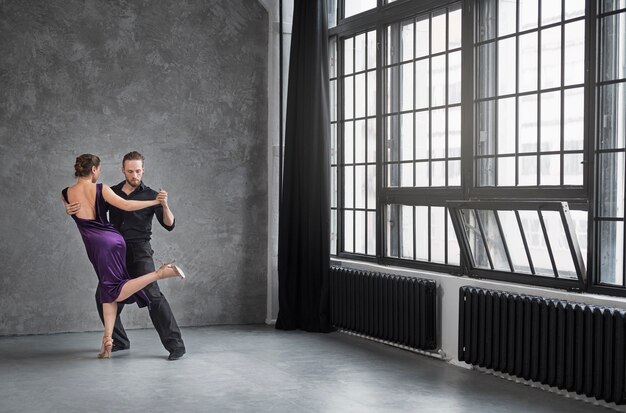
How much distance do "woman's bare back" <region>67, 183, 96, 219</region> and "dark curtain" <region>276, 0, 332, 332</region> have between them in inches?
84.1

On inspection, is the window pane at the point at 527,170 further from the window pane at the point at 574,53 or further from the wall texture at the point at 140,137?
the wall texture at the point at 140,137

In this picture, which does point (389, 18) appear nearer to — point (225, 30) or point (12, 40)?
point (225, 30)

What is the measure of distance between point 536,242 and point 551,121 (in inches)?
32.9

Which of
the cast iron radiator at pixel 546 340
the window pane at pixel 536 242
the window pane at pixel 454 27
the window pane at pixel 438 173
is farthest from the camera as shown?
the window pane at pixel 438 173

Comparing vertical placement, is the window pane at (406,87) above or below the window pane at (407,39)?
below

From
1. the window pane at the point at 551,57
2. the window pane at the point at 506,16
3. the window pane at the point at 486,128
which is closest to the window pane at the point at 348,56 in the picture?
the window pane at the point at 486,128

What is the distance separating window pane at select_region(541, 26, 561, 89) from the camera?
5.71 metres

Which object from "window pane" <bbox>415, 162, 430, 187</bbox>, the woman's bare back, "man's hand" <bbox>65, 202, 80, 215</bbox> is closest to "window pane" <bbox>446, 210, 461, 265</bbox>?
"window pane" <bbox>415, 162, 430, 187</bbox>

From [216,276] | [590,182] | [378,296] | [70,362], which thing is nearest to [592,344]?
[590,182]

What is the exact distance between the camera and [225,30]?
8555 millimetres

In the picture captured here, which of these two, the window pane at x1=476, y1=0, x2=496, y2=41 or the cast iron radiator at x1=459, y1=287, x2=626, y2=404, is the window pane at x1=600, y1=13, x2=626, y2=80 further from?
the cast iron radiator at x1=459, y1=287, x2=626, y2=404

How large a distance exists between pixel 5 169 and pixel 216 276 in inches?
88.3

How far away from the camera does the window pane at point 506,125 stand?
6145 millimetres

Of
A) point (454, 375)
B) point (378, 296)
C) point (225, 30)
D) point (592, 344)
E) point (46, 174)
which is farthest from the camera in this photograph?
point (225, 30)
